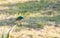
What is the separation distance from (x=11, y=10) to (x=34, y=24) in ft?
4.12

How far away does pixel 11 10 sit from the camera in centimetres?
545

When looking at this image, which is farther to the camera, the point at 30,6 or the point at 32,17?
the point at 30,6

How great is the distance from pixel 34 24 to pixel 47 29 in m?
0.39

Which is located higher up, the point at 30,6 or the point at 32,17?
the point at 30,6

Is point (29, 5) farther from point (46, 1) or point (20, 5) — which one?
point (46, 1)

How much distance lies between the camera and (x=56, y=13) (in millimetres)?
5141

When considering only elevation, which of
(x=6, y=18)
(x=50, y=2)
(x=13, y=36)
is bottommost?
(x=13, y=36)

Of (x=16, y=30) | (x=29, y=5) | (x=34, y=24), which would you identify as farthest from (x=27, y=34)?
(x=29, y=5)

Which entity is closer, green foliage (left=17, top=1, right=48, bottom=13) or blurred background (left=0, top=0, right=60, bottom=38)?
blurred background (left=0, top=0, right=60, bottom=38)

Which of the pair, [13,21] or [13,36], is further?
[13,21]

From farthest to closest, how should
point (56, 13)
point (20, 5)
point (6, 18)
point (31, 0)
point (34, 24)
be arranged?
point (31, 0), point (20, 5), point (56, 13), point (6, 18), point (34, 24)

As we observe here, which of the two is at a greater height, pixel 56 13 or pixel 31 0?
pixel 31 0

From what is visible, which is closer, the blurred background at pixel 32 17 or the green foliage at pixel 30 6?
the blurred background at pixel 32 17

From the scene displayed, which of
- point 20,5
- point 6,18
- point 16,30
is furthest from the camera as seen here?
point 20,5
